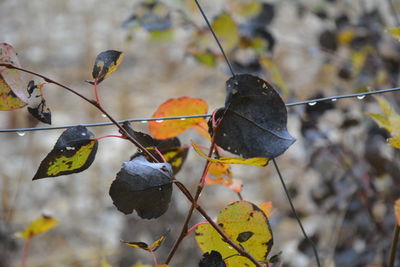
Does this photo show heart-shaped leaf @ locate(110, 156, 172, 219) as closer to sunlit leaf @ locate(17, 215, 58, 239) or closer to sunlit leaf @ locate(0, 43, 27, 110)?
sunlit leaf @ locate(0, 43, 27, 110)

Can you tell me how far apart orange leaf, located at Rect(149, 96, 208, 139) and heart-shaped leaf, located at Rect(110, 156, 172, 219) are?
0.12 meters

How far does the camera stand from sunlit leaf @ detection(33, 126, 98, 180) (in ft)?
1.20

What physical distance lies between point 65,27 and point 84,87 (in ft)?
0.99

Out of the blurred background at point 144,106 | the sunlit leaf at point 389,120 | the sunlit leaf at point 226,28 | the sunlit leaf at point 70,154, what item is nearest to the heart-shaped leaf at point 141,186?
the sunlit leaf at point 70,154

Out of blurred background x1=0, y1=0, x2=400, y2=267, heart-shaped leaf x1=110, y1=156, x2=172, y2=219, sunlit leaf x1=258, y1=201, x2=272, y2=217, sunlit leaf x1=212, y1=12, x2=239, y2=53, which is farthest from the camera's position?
blurred background x1=0, y1=0, x2=400, y2=267

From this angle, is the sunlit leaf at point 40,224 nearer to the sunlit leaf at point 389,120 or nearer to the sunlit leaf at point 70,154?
the sunlit leaf at point 70,154

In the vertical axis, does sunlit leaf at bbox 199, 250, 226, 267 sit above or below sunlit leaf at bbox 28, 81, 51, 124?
below

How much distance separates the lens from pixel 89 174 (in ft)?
5.82

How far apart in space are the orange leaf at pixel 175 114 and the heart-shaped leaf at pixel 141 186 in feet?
0.39

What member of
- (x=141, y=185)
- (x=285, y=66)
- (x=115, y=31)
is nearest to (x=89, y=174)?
(x=115, y=31)

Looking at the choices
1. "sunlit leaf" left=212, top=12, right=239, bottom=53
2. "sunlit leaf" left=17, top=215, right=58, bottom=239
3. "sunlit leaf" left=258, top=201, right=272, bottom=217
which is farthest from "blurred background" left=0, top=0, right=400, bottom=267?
"sunlit leaf" left=258, top=201, right=272, bottom=217

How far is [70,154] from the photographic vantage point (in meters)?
0.37

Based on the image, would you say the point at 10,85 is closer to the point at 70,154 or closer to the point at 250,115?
Answer: the point at 70,154

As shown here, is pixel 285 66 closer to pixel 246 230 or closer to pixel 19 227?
pixel 19 227
